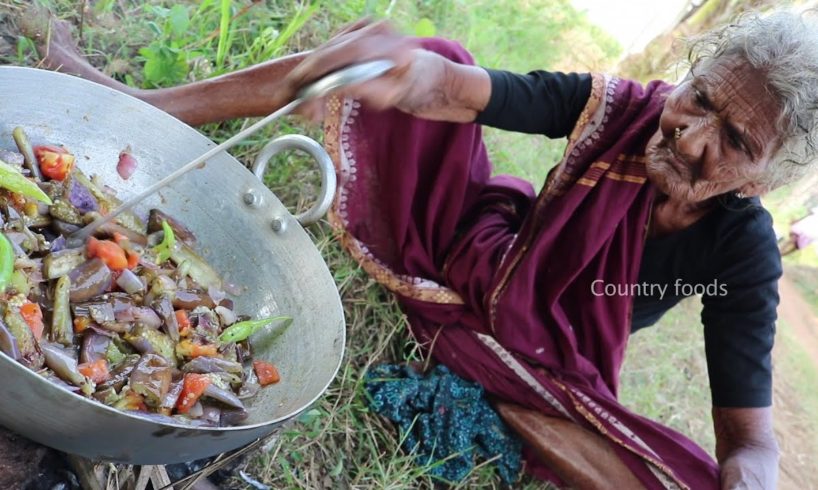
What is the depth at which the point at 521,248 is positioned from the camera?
1950mm

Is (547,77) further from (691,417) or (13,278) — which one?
(691,417)

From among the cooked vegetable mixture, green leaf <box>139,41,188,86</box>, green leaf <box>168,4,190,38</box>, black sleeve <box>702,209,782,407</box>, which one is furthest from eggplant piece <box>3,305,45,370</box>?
black sleeve <box>702,209,782,407</box>

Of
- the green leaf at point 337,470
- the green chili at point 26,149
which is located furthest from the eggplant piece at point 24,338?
the green leaf at point 337,470

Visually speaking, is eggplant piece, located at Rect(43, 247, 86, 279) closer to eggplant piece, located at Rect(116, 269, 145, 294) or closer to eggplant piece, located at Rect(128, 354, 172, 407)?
eggplant piece, located at Rect(116, 269, 145, 294)

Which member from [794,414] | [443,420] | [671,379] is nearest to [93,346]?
[443,420]

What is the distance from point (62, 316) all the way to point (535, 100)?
Answer: 3.94 feet

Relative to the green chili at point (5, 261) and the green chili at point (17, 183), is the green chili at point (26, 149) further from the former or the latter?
the green chili at point (5, 261)

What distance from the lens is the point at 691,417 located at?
10.1 ft

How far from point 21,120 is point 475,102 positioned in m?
1.00

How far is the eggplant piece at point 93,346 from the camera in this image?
1140mm

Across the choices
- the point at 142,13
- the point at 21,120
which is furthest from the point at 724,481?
the point at 142,13

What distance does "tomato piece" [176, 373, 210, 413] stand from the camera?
1.18 meters

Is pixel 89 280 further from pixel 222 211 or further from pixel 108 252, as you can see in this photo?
pixel 222 211

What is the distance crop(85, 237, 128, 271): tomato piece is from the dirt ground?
8.81 ft
